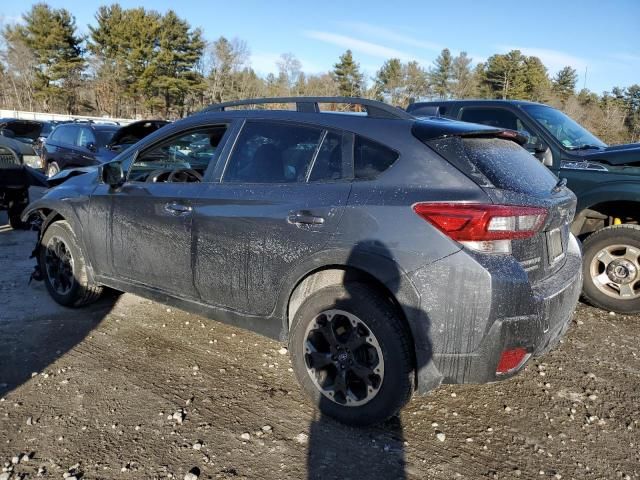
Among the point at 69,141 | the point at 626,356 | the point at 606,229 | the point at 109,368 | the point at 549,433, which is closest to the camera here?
the point at 549,433

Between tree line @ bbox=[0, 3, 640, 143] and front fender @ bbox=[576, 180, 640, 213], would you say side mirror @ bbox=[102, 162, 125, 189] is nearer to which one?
front fender @ bbox=[576, 180, 640, 213]

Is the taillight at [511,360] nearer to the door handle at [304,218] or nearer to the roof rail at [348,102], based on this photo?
the door handle at [304,218]

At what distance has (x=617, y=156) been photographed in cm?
462

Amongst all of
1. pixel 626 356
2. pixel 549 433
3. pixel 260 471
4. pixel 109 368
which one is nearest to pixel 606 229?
pixel 626 356

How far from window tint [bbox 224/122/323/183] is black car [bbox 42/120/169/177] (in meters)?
7.31

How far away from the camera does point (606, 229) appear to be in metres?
4.72

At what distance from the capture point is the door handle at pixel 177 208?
3.43m

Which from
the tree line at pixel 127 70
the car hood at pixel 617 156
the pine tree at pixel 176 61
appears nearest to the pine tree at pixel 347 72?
the tree line at pixel 127 70

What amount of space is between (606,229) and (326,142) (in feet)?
10.6

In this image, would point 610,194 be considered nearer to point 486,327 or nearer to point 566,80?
point 486,327

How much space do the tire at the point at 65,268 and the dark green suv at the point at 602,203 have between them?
11.1ft

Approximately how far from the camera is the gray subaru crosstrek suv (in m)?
2.47

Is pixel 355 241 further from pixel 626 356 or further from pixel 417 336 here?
pixel 626 356

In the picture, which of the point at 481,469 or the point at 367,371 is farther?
the point at 367,371
